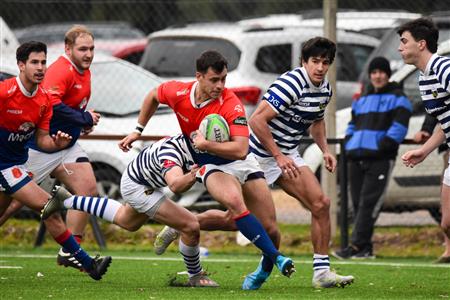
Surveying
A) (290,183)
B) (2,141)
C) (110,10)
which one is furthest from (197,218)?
(110,10)

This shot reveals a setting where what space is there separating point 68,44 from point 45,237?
12.0ft

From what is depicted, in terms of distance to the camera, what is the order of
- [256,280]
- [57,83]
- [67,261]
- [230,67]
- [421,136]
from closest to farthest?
[256,280] < [67,261] < [57,83] < [421,136] < [230,67]

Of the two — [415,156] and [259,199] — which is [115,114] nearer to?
[259,199]

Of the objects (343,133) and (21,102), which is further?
(343,133)

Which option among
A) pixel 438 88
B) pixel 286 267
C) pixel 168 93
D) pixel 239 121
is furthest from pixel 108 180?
pixel 438 88

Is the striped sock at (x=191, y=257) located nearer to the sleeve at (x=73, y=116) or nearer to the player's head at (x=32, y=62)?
the player's head at (x=32, y=62)

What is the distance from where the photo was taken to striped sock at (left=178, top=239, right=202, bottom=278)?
11.0 m

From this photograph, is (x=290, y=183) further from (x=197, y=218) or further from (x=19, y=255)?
(x=19, y=255)

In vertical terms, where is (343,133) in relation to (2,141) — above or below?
below

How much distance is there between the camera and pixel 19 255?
1427 centimetres

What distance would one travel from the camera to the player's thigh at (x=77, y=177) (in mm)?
12617

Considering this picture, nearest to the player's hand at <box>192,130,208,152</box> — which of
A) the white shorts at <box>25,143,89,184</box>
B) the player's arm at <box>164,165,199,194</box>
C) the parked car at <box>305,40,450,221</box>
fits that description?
the player's arm at <box>164,165,199,194</box>

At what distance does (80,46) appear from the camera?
1255 centimetres

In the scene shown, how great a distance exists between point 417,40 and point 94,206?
2.86m
